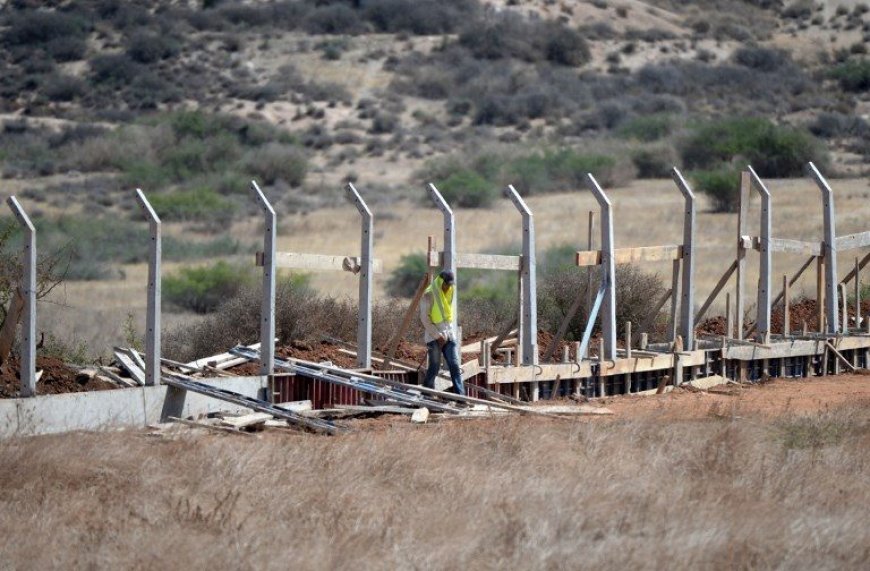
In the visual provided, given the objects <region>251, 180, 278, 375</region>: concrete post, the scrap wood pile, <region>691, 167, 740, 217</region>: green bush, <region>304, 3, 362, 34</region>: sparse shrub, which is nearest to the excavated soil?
the scrap wood pile

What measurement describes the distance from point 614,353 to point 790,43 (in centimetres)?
6898

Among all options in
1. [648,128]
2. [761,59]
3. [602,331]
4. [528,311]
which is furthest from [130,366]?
[761,59]

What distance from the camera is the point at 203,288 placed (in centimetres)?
3222

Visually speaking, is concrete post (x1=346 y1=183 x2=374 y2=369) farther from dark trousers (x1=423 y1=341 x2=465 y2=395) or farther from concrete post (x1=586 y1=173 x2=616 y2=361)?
concrete post (x1=586 y1=173 x2=616 y2=361)

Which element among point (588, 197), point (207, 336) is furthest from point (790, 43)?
point (207, 336)

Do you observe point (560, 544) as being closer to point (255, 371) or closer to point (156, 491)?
point (156, 491)

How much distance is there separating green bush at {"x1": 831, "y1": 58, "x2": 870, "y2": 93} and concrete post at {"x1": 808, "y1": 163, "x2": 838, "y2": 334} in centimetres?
5250

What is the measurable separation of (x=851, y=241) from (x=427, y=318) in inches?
300

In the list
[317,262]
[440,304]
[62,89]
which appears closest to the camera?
[317,262]

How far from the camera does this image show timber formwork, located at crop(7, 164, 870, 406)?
15.1 metres

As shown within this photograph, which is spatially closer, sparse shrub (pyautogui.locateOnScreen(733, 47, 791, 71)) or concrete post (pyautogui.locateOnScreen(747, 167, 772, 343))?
concrete post (pyautogui.locateOnScreen(747, 167, 772, 343))

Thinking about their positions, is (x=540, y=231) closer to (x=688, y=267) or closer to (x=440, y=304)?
(x=688, y=267)

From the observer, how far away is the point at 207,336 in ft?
69.4

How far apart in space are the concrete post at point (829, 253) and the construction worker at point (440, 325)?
6.64 m
